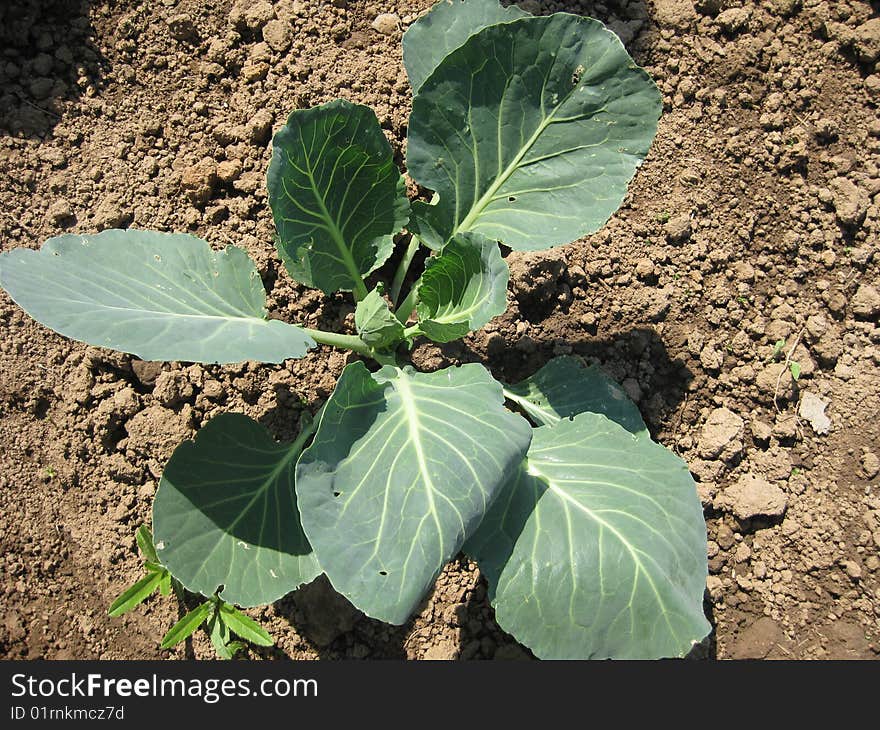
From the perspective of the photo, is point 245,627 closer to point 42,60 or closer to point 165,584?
point 165,584

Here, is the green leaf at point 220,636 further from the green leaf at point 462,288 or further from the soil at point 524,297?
the green leaf at point 462,288

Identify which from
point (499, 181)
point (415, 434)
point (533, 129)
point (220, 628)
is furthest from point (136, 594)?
point (533, 129)

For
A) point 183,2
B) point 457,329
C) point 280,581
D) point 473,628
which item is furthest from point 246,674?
point 183,2

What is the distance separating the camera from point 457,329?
7.44ft

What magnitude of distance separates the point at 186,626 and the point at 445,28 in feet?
6.85

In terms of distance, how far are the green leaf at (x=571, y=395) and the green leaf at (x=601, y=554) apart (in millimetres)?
298

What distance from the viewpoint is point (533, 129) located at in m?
2.29

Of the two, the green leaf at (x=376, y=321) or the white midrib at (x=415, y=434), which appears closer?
the white midrib at (x=415, y=434)

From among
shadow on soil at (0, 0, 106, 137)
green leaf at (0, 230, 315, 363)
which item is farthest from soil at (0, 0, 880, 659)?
green leaf at (0, 230, 315, 363)

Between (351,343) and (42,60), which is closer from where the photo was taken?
(351,343)

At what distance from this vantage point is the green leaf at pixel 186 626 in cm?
234

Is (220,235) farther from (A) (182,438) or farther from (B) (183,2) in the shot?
(B) (183,2)

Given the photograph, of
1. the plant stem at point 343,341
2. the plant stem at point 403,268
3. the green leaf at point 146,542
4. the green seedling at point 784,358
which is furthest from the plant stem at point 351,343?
the green seedling at point 784,358

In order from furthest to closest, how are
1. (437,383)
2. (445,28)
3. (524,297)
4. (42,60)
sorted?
(42,60) < (524,297) < (445,28) < (437,383)
